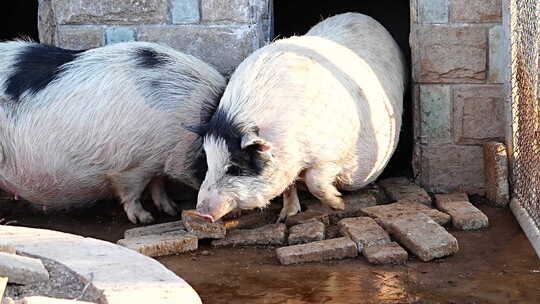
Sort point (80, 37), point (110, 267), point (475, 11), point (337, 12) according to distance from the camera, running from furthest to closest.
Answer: point (337, 12) < point (80, 37) < point (475, 11) < point (110, 267)

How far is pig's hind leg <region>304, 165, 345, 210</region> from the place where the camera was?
5676 millimetres

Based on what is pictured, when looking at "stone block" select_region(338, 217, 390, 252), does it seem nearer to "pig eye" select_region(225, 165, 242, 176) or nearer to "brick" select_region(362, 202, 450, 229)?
"brick" select_region(362, 202, 450, 229)

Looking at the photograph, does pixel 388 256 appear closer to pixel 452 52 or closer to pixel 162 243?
pixel 162 243

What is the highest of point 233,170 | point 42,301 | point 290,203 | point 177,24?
point 177,24

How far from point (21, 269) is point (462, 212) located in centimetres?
321

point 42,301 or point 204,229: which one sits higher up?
point 42,301

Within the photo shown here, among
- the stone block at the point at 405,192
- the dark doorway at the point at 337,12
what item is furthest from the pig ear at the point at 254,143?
the dark doorway at the point at 337,12

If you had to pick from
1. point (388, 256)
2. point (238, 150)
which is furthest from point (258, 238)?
point (388, 256)

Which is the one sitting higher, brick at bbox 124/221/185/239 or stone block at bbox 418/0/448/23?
stone block at bbox 418/0/448/23

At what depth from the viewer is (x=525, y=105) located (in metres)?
5.84

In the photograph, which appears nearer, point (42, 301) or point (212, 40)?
point (42, 301)

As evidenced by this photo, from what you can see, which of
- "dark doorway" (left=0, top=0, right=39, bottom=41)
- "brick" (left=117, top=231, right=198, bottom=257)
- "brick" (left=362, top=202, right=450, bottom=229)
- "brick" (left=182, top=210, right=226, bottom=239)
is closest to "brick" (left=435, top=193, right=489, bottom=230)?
"brick" (left=362, top=202, right=450, bottom=229)

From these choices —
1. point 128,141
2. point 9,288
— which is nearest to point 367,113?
point 128,141

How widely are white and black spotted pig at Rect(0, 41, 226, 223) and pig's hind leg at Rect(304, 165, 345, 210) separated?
80cm
